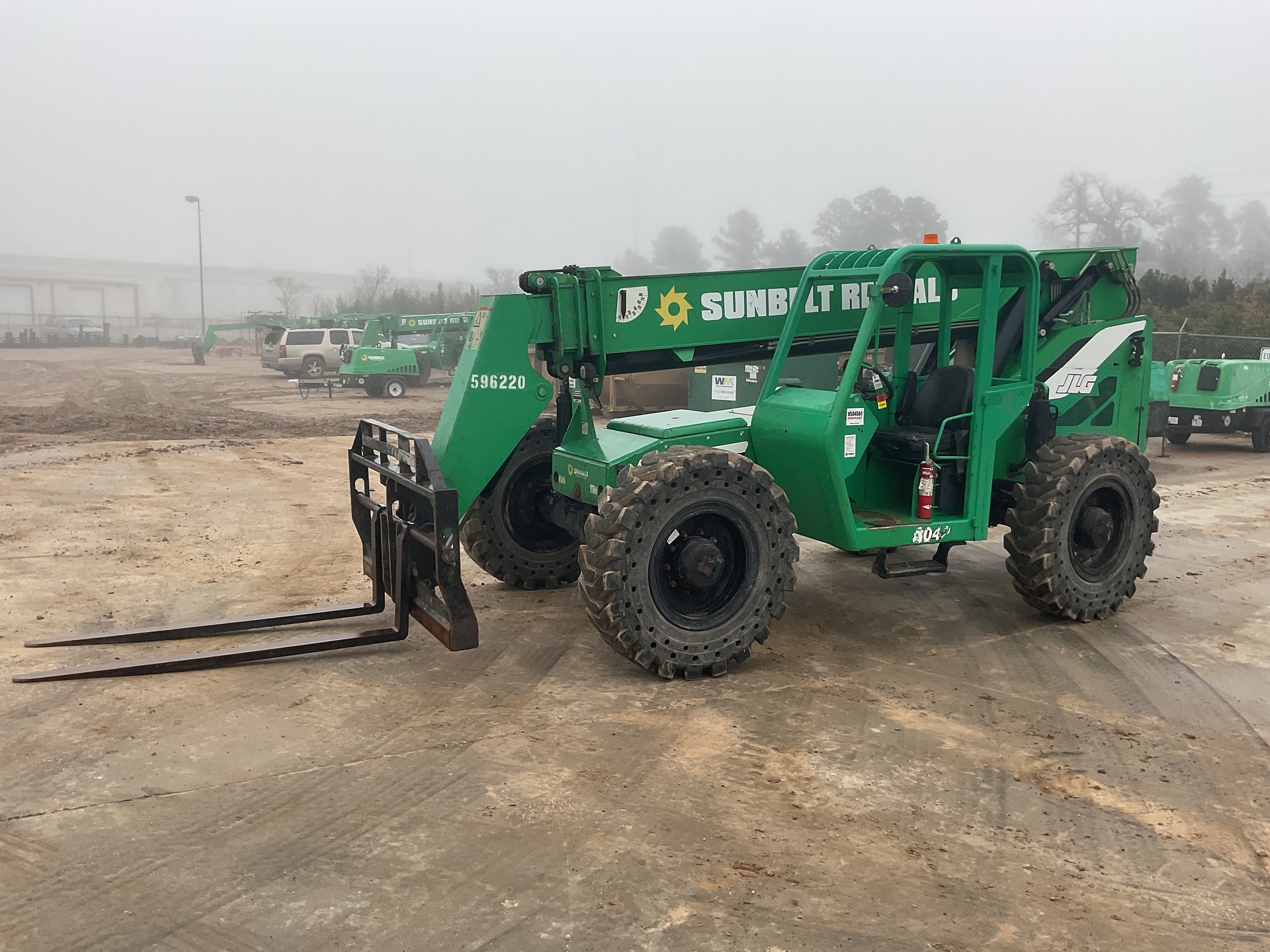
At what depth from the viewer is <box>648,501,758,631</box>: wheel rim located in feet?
19.5

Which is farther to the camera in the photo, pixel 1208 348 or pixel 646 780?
pixel 1208 348

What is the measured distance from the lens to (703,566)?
5.97 meters

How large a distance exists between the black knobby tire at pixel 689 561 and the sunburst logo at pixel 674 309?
1.29 meters

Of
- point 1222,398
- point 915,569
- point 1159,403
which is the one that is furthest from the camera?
point 1222,398

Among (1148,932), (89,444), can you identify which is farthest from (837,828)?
(89,444)

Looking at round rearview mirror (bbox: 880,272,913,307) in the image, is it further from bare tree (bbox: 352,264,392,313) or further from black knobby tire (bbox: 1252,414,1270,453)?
bare tree (bbox: 352,264,392,313)

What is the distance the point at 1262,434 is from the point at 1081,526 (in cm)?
1222

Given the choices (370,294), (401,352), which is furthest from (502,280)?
(401,352)

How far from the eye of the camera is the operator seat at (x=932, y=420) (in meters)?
6.84

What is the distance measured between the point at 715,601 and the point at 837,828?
2055mm

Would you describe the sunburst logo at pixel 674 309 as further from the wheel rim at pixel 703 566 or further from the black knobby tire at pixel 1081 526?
the black knobby tire at pixel 1081 526

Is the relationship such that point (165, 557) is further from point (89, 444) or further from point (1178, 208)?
point (1178, 208)

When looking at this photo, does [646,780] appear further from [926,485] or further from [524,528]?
[524,528]

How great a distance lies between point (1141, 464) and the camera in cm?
725
